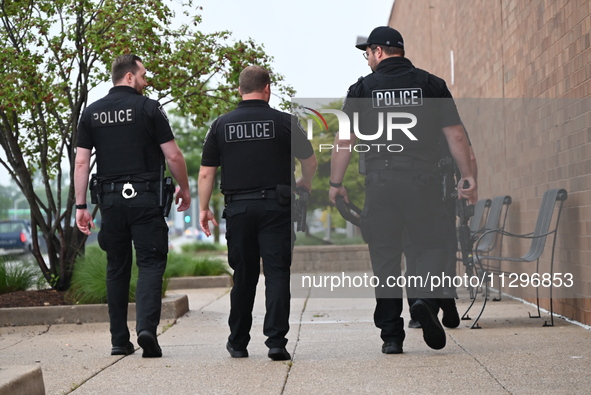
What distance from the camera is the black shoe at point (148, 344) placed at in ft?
21.7

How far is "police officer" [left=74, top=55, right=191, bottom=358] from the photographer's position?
691 centimetres

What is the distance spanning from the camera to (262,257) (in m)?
6.61

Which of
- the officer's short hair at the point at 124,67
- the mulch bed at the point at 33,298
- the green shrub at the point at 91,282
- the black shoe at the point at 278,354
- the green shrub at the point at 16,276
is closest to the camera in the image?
the black shoe at the point at 278,354

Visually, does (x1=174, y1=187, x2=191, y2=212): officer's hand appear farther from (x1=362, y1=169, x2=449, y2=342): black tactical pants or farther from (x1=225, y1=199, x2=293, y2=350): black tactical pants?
(x1=362, y1=169, x2=449, y2=342): black tactical pants

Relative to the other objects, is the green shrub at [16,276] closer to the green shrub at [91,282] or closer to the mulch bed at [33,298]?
the mulch bed at [33,298]

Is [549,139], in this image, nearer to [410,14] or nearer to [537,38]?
[537,38]

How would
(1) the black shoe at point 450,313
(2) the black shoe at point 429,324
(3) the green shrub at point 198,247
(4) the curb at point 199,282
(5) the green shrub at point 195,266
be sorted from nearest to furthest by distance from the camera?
(2) the black shoe at point 429,324 → (1) the black shoe at point 450,313 → (4) the curb at point 199,282 → (5) the green shrub at point 195,266 → (3) the green shrub at point 198,247

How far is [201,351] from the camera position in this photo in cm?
710

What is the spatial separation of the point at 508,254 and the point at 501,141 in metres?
1.27

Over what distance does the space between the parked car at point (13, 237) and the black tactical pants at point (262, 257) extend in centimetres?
2989

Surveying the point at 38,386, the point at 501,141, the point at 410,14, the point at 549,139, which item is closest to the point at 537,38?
the point at 549,139

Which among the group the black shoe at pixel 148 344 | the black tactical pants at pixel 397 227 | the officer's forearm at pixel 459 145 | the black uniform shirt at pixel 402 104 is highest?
the black uniform shirt at pixel 402 104

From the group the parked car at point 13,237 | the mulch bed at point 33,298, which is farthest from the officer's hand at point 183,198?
the parked car at point 13,237

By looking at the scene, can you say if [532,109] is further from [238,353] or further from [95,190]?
[95,190]
